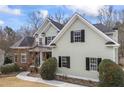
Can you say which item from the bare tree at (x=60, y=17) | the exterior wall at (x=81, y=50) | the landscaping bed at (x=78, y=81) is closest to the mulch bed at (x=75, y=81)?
the landscaping bed at (x=78, y=81)

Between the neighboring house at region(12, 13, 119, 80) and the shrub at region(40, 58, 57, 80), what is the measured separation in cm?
27

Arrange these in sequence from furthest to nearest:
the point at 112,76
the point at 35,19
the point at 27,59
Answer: the point at 27,59 < the point at 35,19 < the point at 112,76

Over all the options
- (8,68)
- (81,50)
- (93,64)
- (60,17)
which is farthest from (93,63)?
(8,68)

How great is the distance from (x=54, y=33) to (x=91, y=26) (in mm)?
2738

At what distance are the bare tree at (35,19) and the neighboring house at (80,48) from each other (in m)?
0.39

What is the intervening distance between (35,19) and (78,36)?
6.18ft

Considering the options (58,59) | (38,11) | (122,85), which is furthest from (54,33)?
(122,85)

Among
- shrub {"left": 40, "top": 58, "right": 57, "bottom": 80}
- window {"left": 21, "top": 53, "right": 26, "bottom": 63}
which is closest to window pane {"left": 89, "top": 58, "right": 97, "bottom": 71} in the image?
shrub {"left": 40, "top": 58, "right": 57, "bottom": 80}

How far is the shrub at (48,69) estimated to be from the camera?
9.07 m

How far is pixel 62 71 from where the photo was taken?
31.3 feet

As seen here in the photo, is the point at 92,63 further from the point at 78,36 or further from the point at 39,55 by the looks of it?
the point at 39,55

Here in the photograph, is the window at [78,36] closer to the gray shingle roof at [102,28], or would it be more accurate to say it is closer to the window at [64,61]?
the gray shingle roof at [102,28]

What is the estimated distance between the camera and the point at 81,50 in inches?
357
